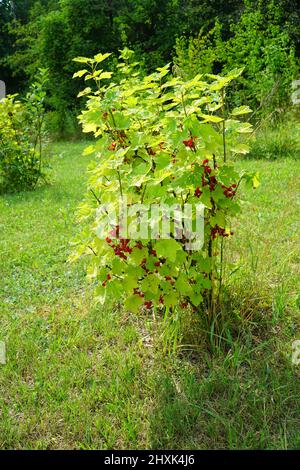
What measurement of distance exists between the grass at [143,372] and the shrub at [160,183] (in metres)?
0.34

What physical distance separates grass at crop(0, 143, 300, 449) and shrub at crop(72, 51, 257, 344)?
0.34 metres

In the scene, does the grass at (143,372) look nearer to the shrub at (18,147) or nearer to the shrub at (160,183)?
the shrub at (160,183)

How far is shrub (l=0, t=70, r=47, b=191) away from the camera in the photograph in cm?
630

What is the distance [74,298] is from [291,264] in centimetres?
132

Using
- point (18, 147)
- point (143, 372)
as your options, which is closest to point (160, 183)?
point (143, 372)

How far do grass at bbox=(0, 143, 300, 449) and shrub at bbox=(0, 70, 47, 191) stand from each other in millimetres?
3189

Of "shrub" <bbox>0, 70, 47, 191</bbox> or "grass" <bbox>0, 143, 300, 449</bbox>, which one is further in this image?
"shrub" <bbox>0, 70, 47, 191</bbox>

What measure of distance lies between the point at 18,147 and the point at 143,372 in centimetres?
469

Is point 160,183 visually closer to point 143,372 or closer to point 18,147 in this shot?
point 143,372

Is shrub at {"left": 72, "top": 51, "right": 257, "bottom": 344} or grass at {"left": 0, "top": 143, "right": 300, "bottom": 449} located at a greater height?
shrub at {"left": 72, "top": 51, "right": 257, "bottom": 344}

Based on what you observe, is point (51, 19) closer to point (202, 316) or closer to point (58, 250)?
point (58, 250)

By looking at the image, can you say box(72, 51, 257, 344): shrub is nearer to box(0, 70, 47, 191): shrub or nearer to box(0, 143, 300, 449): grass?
box(0, 143, 300, 449): grass

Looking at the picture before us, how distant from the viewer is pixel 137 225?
193cm

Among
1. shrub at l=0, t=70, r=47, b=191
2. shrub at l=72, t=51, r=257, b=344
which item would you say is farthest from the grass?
shrub at l=0, t=70, r=47, b=191
